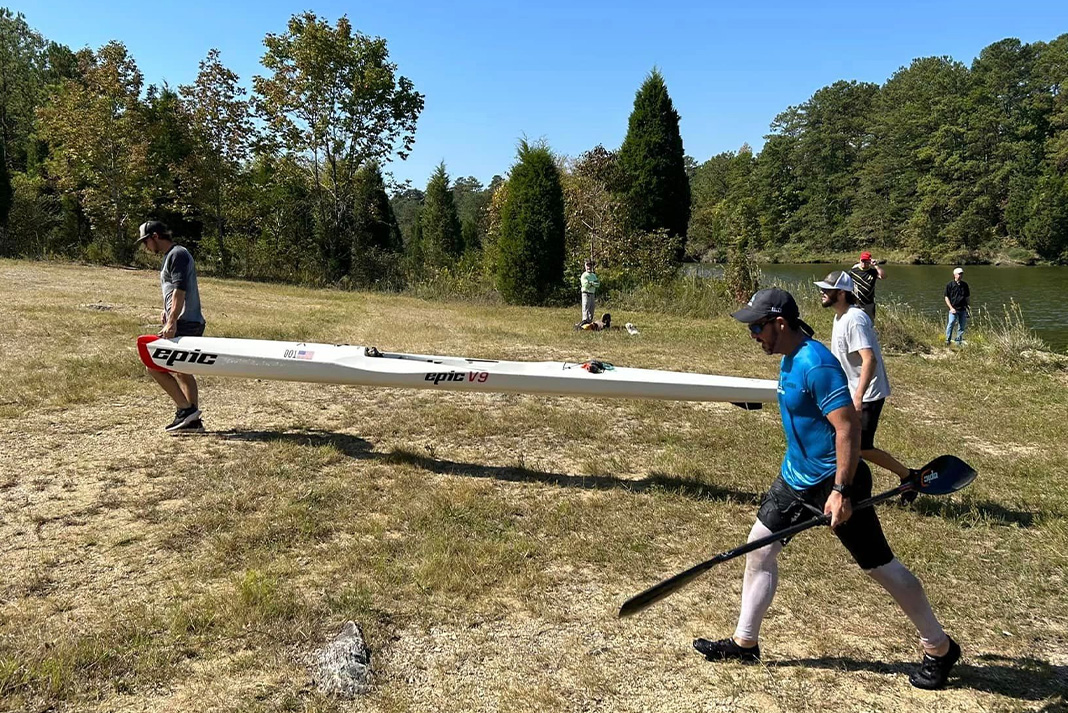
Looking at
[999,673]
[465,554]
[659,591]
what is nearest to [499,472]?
[465,554]

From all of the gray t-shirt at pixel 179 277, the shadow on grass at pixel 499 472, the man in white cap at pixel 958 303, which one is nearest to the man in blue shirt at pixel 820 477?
the shadow on grass at pixel 499 472

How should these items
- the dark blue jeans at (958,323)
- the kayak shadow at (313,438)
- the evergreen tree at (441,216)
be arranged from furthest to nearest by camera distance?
1. the evergreen tree at (441,216)
2. the dark blue jeans at (958,323)
3. the kayak shadow at (313,438)

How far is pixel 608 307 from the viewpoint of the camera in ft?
64.6

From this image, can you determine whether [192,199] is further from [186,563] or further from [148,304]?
[186,563]

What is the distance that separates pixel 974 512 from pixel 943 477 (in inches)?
98.0

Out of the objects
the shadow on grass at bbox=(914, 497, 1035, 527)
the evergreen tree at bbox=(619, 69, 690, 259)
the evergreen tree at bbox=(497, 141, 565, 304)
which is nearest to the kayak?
the shadow on grass at bbox=(914, 497, 1035, 527)

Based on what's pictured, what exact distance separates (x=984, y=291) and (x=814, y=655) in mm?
35956

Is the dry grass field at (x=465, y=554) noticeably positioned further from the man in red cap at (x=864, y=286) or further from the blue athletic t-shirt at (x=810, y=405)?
the man in red cap at (x=864, y=286)

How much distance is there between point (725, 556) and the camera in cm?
311

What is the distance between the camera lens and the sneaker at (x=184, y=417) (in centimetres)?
651

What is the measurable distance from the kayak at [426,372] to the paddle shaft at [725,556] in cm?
243

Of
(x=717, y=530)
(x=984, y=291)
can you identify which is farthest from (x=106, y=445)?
(x=984, y=291)

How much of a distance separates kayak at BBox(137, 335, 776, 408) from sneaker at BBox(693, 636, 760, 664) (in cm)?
242

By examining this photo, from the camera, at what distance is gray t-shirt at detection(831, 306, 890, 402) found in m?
4.57
